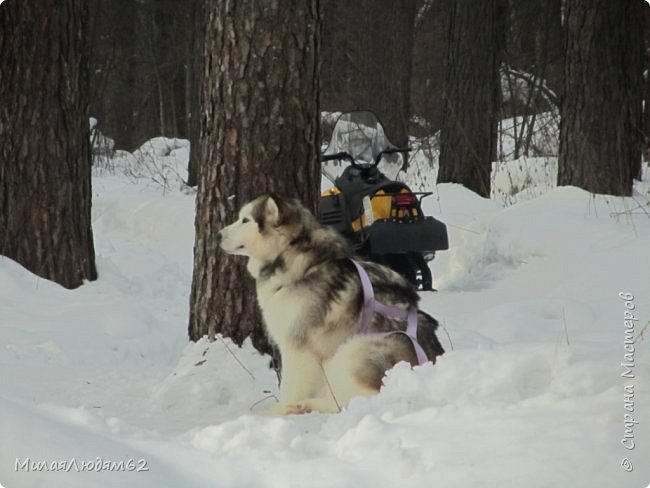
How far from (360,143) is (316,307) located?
3832mm

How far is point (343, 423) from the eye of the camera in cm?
329

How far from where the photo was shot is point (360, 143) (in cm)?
796

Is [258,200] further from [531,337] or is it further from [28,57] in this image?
[28,57]

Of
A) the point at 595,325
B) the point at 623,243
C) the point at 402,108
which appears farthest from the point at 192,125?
the point at 595,325

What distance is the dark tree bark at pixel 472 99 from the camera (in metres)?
12.5

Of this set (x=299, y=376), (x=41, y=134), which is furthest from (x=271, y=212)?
(x=41, y=134)

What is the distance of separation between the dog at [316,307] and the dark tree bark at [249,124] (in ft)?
1.53

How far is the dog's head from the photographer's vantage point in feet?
15.0

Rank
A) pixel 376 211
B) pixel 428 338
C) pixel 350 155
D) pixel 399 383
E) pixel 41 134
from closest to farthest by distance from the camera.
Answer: pixel 399 383
pixel 428 338
pixel 41 134
pixel 376 211
pixel 350 155

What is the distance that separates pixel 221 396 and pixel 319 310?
91cm

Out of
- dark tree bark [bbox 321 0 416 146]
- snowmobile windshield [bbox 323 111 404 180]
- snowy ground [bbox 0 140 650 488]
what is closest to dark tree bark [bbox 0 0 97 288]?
snowy ground [bbox 0 140 650 488]

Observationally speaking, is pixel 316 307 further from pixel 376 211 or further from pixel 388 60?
pixel 388 60

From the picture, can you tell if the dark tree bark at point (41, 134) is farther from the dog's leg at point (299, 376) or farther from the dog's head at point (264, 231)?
the dog's leg at point (299, 376)

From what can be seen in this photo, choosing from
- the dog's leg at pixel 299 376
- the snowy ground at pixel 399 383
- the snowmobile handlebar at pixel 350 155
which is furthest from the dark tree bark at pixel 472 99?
the dog's leg at pixel 299 376
